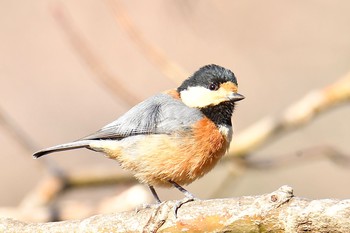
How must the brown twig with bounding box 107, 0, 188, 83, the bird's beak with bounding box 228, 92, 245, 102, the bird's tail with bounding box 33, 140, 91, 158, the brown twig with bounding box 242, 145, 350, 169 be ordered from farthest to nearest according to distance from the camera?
1. the brown twig with bounding box 242, 145, 350, 169
2. the brown twig with bounding box 107, 0, 188, 83
3. the bird's beak with bounding box 228, 92, 245, 102
4. the bird's tail with bounding box 33, 140, 91, 158

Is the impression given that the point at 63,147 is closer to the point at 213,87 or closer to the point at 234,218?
the point at 213,87

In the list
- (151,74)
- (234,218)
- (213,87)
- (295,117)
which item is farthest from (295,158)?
(151,74)

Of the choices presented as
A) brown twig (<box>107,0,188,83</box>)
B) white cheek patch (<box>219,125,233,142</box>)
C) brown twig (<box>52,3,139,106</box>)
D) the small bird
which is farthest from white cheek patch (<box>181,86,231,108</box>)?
brown twig (<box>52,3,139,106</box>)

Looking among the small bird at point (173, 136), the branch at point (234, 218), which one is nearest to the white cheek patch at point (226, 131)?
the small bird at point (173, 136)

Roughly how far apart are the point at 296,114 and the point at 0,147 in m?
3.84

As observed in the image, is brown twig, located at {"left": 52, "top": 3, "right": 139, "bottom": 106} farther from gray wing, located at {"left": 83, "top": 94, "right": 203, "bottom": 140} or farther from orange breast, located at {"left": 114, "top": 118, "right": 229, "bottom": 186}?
orange breast, located at {"left": 114, "top": 118, "right": 229, "bottom": 186}

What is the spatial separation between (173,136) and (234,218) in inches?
45.2

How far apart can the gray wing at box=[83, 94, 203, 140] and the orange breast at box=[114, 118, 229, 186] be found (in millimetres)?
48

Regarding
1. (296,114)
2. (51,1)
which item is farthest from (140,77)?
(296,114)

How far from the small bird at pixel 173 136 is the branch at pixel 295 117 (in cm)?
73

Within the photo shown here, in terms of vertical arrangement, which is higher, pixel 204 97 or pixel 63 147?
pixel 204 97

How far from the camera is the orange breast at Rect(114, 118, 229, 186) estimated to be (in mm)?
3654

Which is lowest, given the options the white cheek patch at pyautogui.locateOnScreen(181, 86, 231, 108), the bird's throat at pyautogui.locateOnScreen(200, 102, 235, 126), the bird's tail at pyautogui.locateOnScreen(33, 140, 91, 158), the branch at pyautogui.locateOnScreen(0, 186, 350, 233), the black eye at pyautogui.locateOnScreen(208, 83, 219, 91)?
the branch at pyautogui.locateOnScreen(0, 186, 350, 233)

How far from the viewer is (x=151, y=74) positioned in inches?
268
